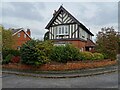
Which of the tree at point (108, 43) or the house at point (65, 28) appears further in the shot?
the house at point (65, 28)

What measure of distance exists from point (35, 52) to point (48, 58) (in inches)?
56.8

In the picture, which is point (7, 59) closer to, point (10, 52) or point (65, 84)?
point (10, 52)

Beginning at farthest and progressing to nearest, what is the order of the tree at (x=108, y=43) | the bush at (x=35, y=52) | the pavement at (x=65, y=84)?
the tree at (x=108, y=43)
the bush at (x=35, y=52)
the pavement at (x=65, y=84)

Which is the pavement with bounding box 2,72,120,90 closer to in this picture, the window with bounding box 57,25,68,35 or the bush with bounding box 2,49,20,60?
the bush with bounding box 2,49,20,60

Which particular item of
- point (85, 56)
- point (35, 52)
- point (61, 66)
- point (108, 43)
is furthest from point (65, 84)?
point (108, 43)

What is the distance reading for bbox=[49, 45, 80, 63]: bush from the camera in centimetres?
1642

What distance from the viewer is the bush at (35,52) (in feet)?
51.4

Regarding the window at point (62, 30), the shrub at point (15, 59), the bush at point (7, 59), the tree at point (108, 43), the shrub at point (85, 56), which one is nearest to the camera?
the shrub at point (85, 56)

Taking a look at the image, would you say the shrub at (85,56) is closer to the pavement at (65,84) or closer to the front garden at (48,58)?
the front garden at (48,58)

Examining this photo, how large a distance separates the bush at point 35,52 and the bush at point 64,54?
65 centimetres

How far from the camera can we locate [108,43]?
2123 centimetres

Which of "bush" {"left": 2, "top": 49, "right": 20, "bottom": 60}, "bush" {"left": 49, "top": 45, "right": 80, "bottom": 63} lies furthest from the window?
"bush" {"left": 49, "top": 45, "right": 80, "bottom": 63}

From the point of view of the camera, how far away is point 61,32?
28953mm

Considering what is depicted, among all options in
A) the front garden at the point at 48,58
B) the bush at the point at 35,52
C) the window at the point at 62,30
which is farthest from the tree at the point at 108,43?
the bush at the point at 35,52
